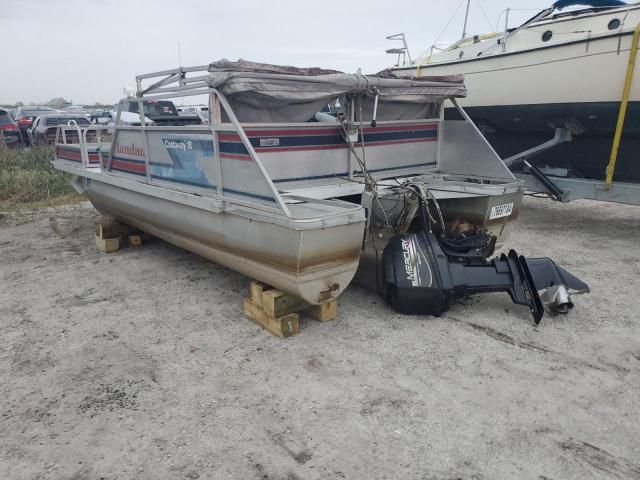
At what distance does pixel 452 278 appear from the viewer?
11.9 feet

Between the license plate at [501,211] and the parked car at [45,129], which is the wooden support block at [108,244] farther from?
the parked car at [45,129]

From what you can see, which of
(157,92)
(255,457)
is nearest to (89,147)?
(157,92)

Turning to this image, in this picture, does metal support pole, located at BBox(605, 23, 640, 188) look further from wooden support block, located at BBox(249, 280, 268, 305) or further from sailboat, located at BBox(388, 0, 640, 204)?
wooden support block, located at BBox(249, 280, 268, 305)

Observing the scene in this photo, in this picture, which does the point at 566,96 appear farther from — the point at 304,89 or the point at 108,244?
the point at 108,244

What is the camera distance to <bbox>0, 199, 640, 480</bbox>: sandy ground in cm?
223

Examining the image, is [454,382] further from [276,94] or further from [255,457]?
[276,94]

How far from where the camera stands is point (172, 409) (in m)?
2.62

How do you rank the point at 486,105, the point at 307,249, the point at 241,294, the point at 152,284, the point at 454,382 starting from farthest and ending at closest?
the point at 486,105
the point at 152,284
the point at 241,294
the point at 307,249
the point at 454,382

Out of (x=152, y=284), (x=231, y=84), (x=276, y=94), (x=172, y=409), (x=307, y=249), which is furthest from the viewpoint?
(x=152, y=284)

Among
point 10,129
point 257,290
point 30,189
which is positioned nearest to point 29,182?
point 30,189

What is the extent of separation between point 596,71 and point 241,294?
477 cm

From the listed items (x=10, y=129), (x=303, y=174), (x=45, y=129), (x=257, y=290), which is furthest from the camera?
(x=10, y=129)

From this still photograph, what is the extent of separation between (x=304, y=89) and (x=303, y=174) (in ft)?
2.63

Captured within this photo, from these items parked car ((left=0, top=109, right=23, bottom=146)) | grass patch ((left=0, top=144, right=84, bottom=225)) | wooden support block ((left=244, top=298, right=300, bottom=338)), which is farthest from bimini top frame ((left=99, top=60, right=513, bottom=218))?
parked car ((left=0, top=109, right=23, bottom=146))
